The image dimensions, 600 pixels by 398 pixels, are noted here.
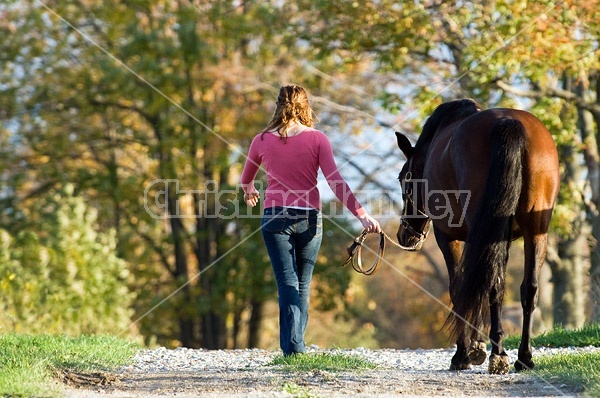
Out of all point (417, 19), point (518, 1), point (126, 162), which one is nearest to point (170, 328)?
point (126, 162)

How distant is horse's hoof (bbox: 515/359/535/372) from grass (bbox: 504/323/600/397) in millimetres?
42

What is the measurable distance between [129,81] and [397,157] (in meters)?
6.18

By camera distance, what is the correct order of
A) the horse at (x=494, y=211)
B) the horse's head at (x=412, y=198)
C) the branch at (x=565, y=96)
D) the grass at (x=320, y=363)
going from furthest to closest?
the branch at (x=565, y=96) < the horse's head at (x=412, y=198) < the horse at (x=494, y=211) < the grass at (x=320, y=363)

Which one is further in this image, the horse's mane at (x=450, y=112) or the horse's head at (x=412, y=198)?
the horse's head at (x=412, y=198)

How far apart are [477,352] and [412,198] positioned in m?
1.50

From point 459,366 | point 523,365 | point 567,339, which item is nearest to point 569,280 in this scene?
point 567,339

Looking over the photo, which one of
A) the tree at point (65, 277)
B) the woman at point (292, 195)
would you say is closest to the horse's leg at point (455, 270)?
the woman at point (292, 195)

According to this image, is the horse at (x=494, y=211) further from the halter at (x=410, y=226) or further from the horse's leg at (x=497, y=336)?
the halter at (x=410, y=226)

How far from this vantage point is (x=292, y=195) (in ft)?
18.7

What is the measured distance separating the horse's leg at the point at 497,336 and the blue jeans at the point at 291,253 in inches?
49.5

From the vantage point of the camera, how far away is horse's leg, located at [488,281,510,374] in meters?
5.32

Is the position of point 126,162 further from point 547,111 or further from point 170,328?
point 547,111

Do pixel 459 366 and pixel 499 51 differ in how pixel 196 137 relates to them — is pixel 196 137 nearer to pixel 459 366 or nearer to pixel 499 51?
pixel 499 51

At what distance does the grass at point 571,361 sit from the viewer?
4590 millimetres
